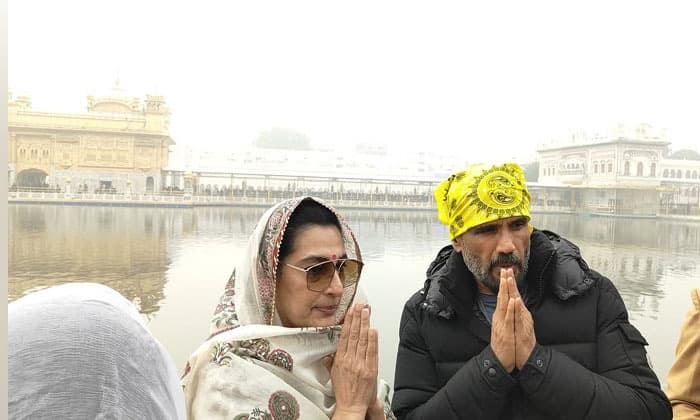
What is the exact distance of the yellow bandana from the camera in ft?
4.31

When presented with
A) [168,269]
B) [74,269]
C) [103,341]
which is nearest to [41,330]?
[103,341]

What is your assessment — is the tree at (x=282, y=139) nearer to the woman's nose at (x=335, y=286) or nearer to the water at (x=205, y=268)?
the water at (x=205, y=268)

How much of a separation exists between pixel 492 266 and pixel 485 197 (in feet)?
0.51

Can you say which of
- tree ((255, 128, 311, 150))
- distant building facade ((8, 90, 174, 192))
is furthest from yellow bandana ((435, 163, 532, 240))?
tree ((255, 128, 311, 150))

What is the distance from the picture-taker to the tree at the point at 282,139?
57312mm

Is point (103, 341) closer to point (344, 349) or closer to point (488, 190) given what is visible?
point (344, 349)

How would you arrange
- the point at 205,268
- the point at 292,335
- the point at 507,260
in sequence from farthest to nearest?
the point at 205,268, the point at 507,260, the point at 292,335

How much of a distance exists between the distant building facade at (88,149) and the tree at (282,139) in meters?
26.6

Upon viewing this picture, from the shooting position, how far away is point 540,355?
1.15 metres

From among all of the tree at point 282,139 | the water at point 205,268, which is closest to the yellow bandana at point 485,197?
the water at point 205,268

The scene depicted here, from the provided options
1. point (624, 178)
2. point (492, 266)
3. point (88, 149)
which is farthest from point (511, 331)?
point (624, 178)

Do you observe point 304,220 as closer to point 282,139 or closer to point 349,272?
point 349,272

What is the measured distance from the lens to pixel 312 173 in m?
36.8

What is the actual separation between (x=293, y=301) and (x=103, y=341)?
2.34ft
